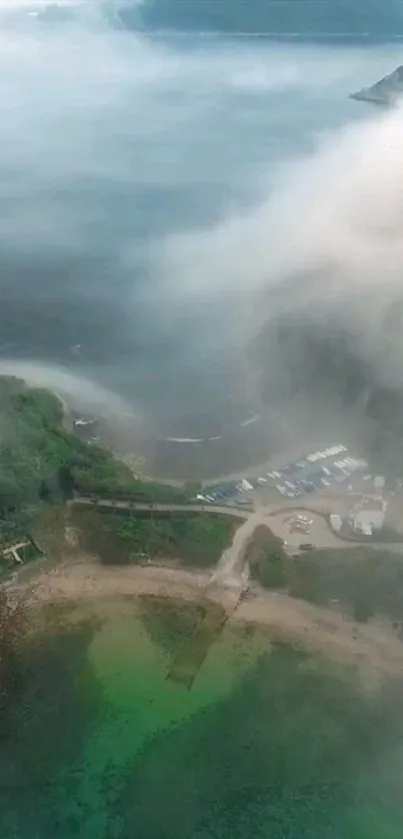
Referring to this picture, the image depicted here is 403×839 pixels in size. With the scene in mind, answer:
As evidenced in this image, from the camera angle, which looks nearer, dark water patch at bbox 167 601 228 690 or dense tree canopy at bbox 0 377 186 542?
dark water patch at bbox 167 601 228 690

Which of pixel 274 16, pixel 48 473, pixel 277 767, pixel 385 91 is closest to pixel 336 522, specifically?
pixel 277 767

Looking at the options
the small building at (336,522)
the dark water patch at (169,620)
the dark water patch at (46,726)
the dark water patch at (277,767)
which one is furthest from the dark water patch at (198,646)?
the small building at (336,522)

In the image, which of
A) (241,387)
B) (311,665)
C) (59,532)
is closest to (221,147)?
(241,387)

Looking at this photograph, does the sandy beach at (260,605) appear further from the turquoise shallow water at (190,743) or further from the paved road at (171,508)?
the paved road at (171,508)

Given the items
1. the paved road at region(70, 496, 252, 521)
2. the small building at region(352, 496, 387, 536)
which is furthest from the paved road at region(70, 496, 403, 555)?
the small building at region(352, 496, 387, 536)

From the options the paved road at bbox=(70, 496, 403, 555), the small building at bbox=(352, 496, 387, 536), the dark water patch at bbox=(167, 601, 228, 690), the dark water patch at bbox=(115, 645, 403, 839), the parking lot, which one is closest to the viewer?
the dark water patch at bbox=(115, 645, 403, 839)

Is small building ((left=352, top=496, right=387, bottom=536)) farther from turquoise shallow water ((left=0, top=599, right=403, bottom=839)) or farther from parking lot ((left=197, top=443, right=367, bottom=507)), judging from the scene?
turquoise shallow water ((left=0, top=599, right=403, bottom=839))
